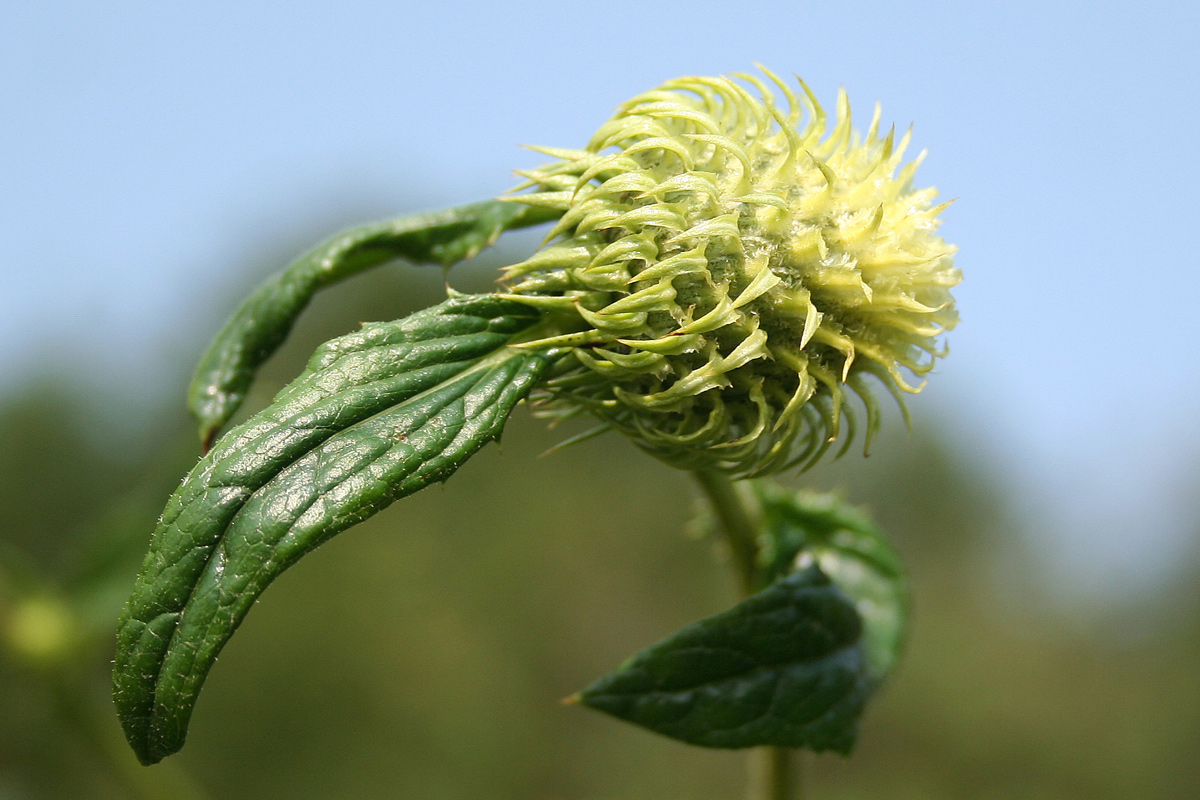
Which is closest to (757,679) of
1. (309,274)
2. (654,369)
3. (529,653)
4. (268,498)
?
(654,369)

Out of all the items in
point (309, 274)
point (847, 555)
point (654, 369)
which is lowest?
point (847, 555)

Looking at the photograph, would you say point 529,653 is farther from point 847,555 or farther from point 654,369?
point 654,369

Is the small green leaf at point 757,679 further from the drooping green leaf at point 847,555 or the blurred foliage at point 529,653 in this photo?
the blurred foliage at point 529,653

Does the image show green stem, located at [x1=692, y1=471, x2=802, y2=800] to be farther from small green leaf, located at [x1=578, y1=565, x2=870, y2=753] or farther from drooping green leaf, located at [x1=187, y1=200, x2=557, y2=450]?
drooping green leaf, located at [x1=187, y1=200, x2=557, y2=450]

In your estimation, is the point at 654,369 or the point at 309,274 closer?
the point at 654,369

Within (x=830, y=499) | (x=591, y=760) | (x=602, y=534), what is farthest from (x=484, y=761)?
(x=830, y=499)
